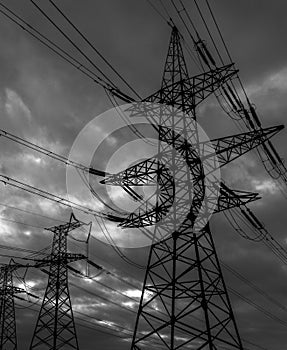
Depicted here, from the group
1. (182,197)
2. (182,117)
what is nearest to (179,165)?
(182,197)

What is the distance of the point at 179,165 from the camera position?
1647 cm

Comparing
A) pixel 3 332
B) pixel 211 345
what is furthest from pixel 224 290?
pixel 3 332

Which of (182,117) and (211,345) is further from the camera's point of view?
(182,117)

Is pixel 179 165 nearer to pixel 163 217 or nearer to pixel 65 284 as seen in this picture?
pixel 163 217

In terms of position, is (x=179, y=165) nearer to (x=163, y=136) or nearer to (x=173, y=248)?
(x=163, y=136)

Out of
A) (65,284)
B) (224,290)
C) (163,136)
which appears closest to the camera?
(224,290)

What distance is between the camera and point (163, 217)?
51.2 ft

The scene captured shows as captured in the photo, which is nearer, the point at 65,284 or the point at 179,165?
the point at 179,165

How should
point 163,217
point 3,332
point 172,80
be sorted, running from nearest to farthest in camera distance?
point 163,217, point 172,80, point 3,332

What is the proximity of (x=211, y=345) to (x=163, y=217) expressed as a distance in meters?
5.09

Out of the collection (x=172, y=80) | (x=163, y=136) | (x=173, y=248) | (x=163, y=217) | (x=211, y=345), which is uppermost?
(x=172, y=80)

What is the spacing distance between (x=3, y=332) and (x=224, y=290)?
23.7 metres

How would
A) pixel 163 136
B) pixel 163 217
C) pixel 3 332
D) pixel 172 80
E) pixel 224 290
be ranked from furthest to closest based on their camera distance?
pixel 3 332, pixel 172 80, pixel 163 136, pixel 163 217, pixel 224 290

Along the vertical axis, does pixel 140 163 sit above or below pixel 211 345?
above
